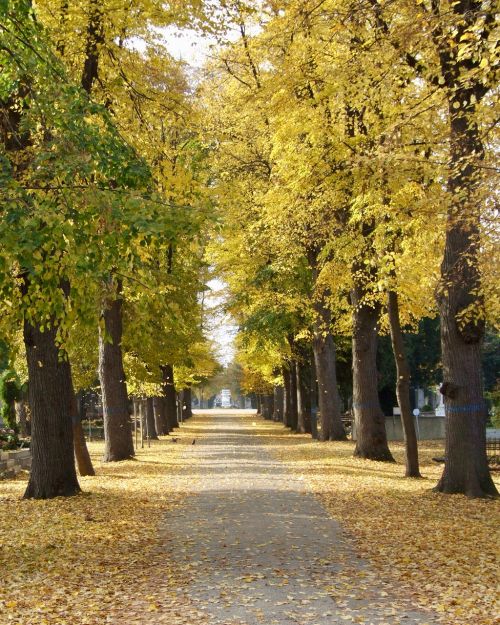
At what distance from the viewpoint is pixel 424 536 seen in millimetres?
9969

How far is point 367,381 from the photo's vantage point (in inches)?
863

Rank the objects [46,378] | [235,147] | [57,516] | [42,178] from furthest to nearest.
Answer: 1. [235,147]
2. [46,378]
3. [57,516]
4. [42,178]

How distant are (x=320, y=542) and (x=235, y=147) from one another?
18775mm

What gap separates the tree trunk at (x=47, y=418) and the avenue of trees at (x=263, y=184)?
0.03 m

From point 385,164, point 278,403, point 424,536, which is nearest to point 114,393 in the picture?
point 385,164

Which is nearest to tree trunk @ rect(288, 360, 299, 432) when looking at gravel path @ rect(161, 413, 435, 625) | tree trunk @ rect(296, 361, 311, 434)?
tree trunk @ rect(296, 361, 311, 434)

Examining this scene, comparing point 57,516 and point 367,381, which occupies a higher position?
point 367,381

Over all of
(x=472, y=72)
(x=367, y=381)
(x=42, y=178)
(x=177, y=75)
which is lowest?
(x=367, y=381)

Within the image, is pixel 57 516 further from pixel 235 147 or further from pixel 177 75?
pixel 235 147

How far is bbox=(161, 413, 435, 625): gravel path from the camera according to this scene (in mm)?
6469

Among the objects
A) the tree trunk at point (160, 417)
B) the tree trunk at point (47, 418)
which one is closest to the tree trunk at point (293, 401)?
the tree trunk at point (160, 417)

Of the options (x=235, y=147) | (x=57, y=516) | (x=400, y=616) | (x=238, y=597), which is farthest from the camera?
(x=235, y=147)

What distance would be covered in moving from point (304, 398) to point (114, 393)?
740 inches

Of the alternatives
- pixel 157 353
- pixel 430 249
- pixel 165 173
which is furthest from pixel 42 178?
pixel 157 353
